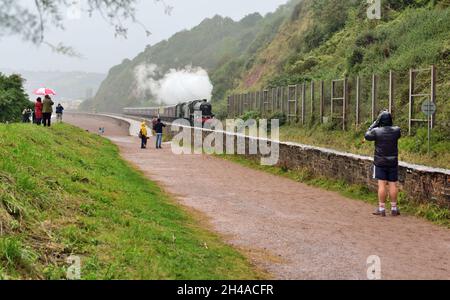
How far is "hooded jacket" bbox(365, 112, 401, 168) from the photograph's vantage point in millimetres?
10703

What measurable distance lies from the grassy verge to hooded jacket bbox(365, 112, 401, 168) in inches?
40.5

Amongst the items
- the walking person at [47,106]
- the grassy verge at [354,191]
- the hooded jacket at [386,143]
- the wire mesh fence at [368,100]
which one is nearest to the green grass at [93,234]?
the hooded jacket at [386,143]

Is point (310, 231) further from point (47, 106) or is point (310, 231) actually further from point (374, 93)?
point (47, 106)

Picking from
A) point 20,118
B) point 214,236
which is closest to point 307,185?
point 214,236

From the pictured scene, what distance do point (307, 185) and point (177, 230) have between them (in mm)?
7557

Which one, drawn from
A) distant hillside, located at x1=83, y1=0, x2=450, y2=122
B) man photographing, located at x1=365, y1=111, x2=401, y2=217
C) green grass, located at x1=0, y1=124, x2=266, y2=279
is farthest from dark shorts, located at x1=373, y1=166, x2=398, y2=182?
distant hillside, located at x1=83, y1=0, x2=450, y2=122

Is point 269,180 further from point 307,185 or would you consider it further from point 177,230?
point 177,230

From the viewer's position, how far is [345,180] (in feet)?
47.9

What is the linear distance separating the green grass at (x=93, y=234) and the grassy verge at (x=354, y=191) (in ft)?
13.6

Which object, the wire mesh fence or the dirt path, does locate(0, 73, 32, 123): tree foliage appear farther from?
the dirt path

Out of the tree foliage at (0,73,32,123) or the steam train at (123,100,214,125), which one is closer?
the tree foliage at (0,73,32,123)

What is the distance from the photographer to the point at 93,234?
715 cm

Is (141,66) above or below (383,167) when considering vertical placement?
above

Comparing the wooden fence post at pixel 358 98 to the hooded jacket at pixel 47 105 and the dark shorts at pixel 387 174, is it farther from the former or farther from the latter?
the hooded jacket at pixel 47 105
